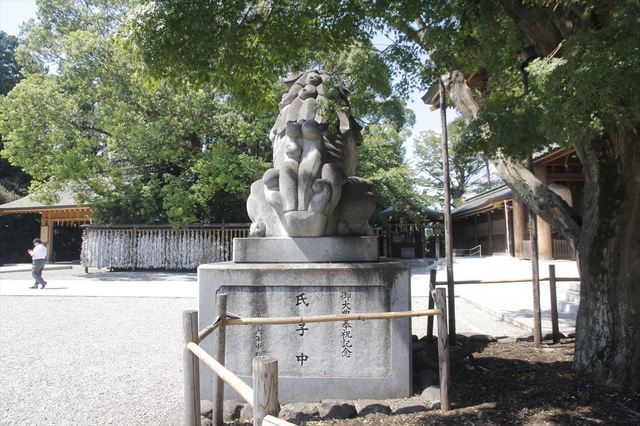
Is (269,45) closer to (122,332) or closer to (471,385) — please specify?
(471,385)

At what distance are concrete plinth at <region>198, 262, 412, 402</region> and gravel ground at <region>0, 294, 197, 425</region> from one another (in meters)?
0.80

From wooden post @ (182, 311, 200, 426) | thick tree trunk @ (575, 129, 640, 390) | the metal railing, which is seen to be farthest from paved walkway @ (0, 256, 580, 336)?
the metal railing

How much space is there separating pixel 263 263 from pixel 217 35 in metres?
2.57

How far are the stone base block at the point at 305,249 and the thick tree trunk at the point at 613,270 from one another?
6.74 feet

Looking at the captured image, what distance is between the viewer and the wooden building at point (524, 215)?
1677cm

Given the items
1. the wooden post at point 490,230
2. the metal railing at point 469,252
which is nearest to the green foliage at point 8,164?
the metal railing at point 469,252

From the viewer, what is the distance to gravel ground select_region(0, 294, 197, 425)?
13.5 feet

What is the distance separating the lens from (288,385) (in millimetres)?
4246

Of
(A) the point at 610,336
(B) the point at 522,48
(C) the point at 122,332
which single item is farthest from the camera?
(C) the point at 122,332

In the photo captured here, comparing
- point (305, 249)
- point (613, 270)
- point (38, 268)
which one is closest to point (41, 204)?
point (38, 268)

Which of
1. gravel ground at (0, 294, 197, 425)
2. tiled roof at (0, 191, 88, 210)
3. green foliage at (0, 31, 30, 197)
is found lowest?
gravel ground at (0, 294, 197, 425)

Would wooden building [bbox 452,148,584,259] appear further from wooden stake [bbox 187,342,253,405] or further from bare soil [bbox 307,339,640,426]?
wooden stake [bbox 187,342,253,405]

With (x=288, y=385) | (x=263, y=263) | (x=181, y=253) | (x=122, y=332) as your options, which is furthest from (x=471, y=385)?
(x=181, y=253)

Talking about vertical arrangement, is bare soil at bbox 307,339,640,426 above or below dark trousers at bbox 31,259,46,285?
below
